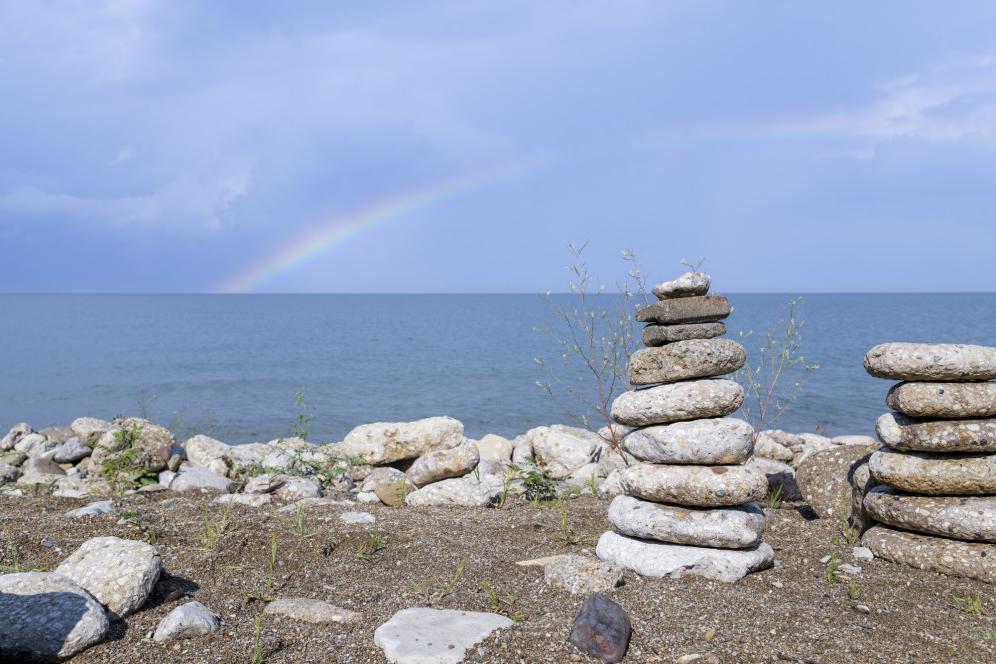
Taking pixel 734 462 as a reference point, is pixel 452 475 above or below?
below

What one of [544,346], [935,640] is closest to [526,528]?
[935,640]

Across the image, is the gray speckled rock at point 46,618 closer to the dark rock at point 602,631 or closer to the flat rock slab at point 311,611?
the flat rock slab at point 311,611

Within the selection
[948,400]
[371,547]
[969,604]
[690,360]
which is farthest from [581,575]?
[948,400]

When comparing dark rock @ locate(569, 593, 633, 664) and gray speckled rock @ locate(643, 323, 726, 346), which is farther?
gray speckled rock @ locate(643, 323, 726, 346)

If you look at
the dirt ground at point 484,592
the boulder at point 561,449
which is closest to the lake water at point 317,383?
the boulder at point 561,449

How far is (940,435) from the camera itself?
6895 millimetres

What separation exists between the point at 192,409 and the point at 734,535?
22.1 m

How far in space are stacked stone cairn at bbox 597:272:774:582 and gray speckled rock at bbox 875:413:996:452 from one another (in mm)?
1520

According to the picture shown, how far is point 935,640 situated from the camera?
5289mm

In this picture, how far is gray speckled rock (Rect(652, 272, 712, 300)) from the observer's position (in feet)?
23.6

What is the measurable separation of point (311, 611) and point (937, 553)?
5.72m

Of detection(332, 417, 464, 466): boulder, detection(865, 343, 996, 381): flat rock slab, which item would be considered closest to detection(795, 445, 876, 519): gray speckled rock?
detection(865, 343, 996, 381): flat rock slab

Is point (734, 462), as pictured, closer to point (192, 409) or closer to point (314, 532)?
point (314, 532)

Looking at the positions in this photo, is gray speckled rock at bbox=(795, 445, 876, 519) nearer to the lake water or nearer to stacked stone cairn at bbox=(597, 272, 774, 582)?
stacked stone cairn at bbox=(597, 272, 774, 582)
